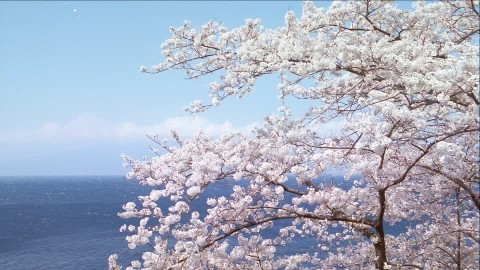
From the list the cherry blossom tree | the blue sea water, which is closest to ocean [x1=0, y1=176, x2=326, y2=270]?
the blue sea water

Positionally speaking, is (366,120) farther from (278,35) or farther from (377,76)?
(278,35)

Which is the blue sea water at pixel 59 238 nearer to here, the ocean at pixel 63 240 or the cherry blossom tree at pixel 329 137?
the ocean at pixel 63 240

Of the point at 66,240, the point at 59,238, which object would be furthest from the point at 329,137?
the point at 59,238

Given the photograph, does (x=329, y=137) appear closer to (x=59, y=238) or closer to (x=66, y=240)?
(x=66, y=240)

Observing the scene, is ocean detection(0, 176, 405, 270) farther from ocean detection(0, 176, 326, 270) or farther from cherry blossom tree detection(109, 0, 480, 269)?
cherry blossom tree detection(109, 0, 480, 269)

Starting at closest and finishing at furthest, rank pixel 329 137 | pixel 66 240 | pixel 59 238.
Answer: pixel 329 137 → pixel 66 240 → pixel 59 238

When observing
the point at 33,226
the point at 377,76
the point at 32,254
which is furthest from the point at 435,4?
the point at 33,226

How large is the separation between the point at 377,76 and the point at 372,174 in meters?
1.40

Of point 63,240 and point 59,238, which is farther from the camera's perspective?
point 59,238

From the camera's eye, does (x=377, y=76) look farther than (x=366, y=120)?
Yes

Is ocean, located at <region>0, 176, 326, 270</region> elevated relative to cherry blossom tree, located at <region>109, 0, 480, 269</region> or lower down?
lower down

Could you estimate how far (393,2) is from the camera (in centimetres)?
655

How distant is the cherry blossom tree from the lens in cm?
470

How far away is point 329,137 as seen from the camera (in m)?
5.65
